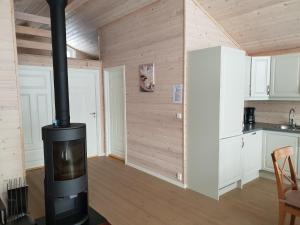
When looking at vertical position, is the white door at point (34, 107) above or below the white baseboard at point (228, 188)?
above

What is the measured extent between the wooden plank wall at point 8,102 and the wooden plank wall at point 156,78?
197 cm

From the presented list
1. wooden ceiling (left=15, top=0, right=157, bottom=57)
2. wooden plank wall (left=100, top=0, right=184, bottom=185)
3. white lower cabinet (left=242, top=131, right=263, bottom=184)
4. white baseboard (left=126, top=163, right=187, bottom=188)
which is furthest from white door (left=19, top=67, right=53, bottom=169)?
white lower cabinet (left=242, top=131, right=263, bottom=184)

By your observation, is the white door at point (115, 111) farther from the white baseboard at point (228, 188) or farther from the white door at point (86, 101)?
the white baseboard at point (228, 188)

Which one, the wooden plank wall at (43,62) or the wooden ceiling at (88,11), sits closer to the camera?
the wooden ceiling at (88,11)

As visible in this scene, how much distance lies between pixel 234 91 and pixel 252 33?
117 centimetres

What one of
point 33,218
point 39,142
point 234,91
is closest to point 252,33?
point 234,91

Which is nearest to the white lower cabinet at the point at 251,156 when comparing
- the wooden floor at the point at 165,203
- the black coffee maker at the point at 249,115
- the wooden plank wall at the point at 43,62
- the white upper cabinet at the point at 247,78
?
the wooden floor at the point at 165,203

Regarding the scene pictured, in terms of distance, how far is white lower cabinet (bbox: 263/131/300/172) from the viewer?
136 inches

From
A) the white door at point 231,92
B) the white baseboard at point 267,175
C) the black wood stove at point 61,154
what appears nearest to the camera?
the black wood stove at point 61,154

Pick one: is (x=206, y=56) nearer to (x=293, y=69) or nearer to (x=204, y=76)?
(x=204, y=76)

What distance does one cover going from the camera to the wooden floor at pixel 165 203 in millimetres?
2635

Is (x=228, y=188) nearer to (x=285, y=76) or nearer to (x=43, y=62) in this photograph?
(x=285, y=76)

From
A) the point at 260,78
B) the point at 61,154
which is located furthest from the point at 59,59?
the point at 260,78

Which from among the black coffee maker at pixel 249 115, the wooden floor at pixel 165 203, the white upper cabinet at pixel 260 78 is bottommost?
the wooden floor at pixel 165 203
